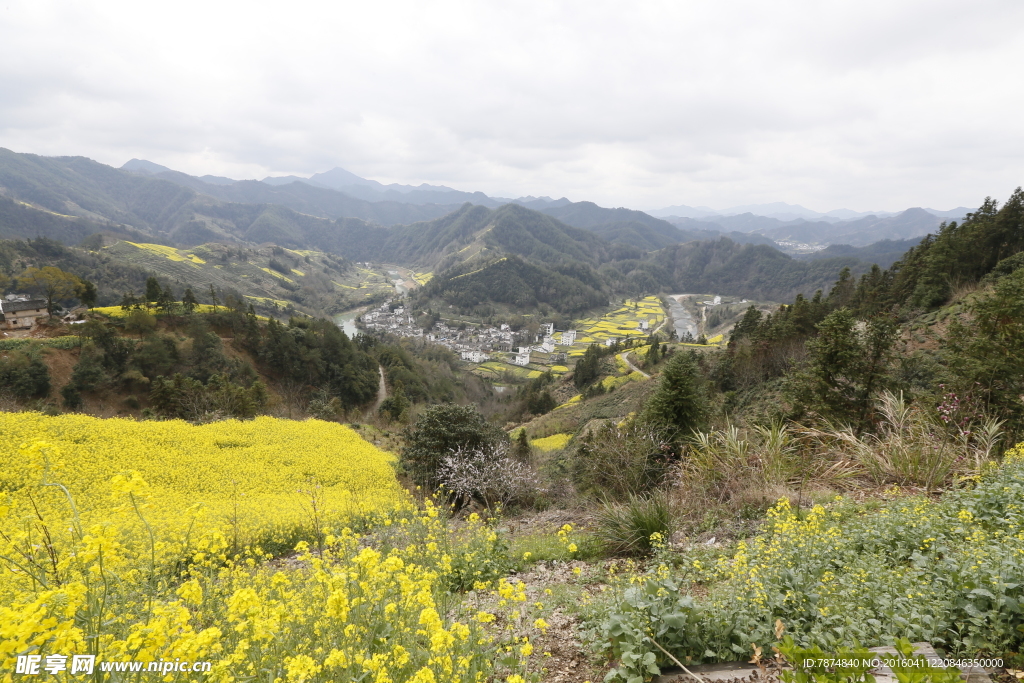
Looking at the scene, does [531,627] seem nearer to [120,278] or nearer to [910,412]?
[910,412]

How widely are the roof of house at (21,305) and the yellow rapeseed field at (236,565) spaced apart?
29474mm

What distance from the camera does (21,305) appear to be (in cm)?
3222

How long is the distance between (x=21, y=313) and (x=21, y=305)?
3.53ft

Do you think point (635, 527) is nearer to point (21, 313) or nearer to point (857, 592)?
point (857, 592)

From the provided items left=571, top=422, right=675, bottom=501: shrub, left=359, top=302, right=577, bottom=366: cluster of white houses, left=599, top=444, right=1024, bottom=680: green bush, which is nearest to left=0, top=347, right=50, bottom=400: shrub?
left=571, top=422, right=675, bottom=501: shrub

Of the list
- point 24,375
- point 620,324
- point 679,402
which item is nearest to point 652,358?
point 679,402

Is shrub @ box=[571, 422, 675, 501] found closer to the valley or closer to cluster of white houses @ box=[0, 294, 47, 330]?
the valley

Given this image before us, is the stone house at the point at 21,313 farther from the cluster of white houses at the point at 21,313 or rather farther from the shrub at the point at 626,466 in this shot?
the shrub at the point at 626,466

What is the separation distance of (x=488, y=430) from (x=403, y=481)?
3.57m

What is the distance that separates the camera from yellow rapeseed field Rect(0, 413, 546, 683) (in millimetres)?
2227

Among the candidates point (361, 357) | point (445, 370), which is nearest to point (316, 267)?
point (445, 370)

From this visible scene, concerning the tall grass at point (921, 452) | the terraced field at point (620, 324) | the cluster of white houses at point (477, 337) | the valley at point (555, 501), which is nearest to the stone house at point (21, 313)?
the valley at point (555, 501)

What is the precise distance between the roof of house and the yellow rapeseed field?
29.5 metres

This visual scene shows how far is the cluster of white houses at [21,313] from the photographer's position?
30.8 m
